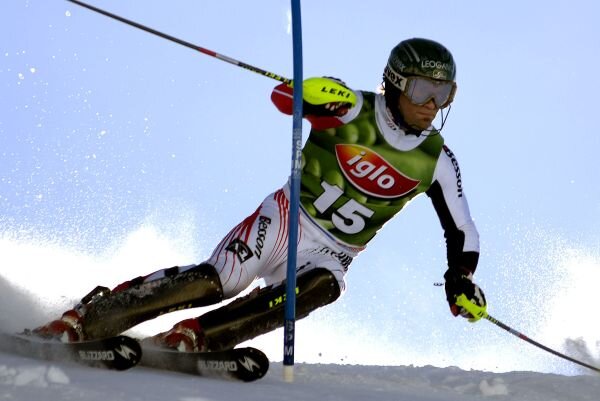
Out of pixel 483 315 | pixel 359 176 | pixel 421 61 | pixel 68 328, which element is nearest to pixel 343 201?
pixel 359 176

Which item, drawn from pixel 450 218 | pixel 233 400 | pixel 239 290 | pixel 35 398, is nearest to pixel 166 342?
pixel 239 290

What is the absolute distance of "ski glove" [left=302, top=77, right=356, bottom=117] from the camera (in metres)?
5.14

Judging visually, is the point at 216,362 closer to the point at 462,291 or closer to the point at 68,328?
the point at 68,328

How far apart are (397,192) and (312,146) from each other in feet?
1.88

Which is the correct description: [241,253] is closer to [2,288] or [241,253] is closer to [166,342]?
[166,342]

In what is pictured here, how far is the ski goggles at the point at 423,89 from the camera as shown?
5.42m

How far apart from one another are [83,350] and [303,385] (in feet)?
3.59

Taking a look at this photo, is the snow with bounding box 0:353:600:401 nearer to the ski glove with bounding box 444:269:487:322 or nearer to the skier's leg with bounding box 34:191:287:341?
the skier's leg with bounding box 34:191:287:341

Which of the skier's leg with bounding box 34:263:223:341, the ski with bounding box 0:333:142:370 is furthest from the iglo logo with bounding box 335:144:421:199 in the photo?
the ski with bounding box 0:333:142:370

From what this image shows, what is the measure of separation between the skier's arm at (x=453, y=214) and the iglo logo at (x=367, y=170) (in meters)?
0.34

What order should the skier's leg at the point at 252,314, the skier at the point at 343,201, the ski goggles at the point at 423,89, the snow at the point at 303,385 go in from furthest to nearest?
the ski goggles at the point at 423,89
the skier at the point at 343,201
the skier's leg at the point at 252,314
the snow at the point at 303,385

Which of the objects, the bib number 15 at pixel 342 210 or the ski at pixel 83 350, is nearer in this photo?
the ski at pixel 83 350

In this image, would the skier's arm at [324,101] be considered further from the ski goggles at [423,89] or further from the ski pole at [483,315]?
the ski pole at [483,315]

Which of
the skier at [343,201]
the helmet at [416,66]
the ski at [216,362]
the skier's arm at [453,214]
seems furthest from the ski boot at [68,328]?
the skier's arm at [453,214]
